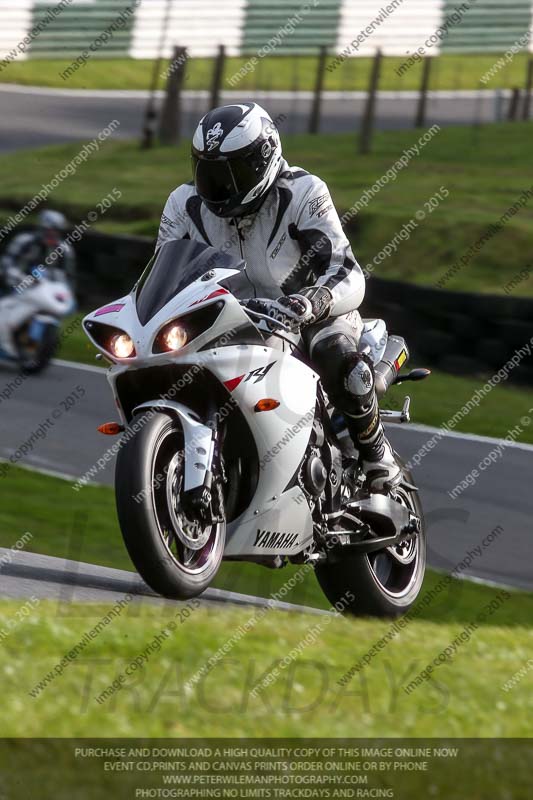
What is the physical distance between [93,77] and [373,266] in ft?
48.5

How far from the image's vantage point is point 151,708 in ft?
12.0

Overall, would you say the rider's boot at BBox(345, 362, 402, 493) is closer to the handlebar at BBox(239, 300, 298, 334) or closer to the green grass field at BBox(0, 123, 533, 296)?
the handlebar at BBox(239, 300, 298, 334)

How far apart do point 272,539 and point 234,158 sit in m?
1.43

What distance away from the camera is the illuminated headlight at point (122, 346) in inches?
191

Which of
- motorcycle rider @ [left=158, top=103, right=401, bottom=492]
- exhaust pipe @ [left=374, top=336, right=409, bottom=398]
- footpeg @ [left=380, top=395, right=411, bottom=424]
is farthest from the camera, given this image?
footpeg @ [left=380, top=395, right=411, bottom=424]

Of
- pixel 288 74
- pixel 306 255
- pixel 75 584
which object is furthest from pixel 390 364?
pixel 288 74

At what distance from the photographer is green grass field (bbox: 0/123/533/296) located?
1560 centimetres

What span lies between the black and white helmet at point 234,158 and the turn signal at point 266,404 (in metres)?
0.79

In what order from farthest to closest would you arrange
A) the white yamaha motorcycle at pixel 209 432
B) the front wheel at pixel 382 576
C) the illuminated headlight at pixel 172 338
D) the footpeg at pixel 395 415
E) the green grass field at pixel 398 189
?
the green grass field at pixel 398 189, the footpeg at pixel 395 415, the front wheel at pixel 382 576, the illuminated headlight at pixel 172 338, the white yamaha motorcycle at pixel 209 432

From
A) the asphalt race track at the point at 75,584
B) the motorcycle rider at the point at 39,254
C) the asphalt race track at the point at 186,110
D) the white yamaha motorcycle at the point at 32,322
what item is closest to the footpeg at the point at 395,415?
the asphalt race track at the point at 75,584

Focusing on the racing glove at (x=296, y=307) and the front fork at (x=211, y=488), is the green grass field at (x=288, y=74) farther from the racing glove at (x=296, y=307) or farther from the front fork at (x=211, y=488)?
the front fork at (x=211, y=488)

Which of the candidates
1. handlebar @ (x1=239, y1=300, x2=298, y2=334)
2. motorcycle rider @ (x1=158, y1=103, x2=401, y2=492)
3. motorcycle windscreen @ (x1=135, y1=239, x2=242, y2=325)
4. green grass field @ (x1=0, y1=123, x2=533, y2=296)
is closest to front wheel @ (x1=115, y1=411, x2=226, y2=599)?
motorcycle windscreen @ (x1=135, y1=239, x2=242, y2=325)

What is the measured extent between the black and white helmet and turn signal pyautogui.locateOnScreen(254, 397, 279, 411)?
2.59 ft

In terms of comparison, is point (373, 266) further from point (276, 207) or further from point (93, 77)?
point (93, 77)
